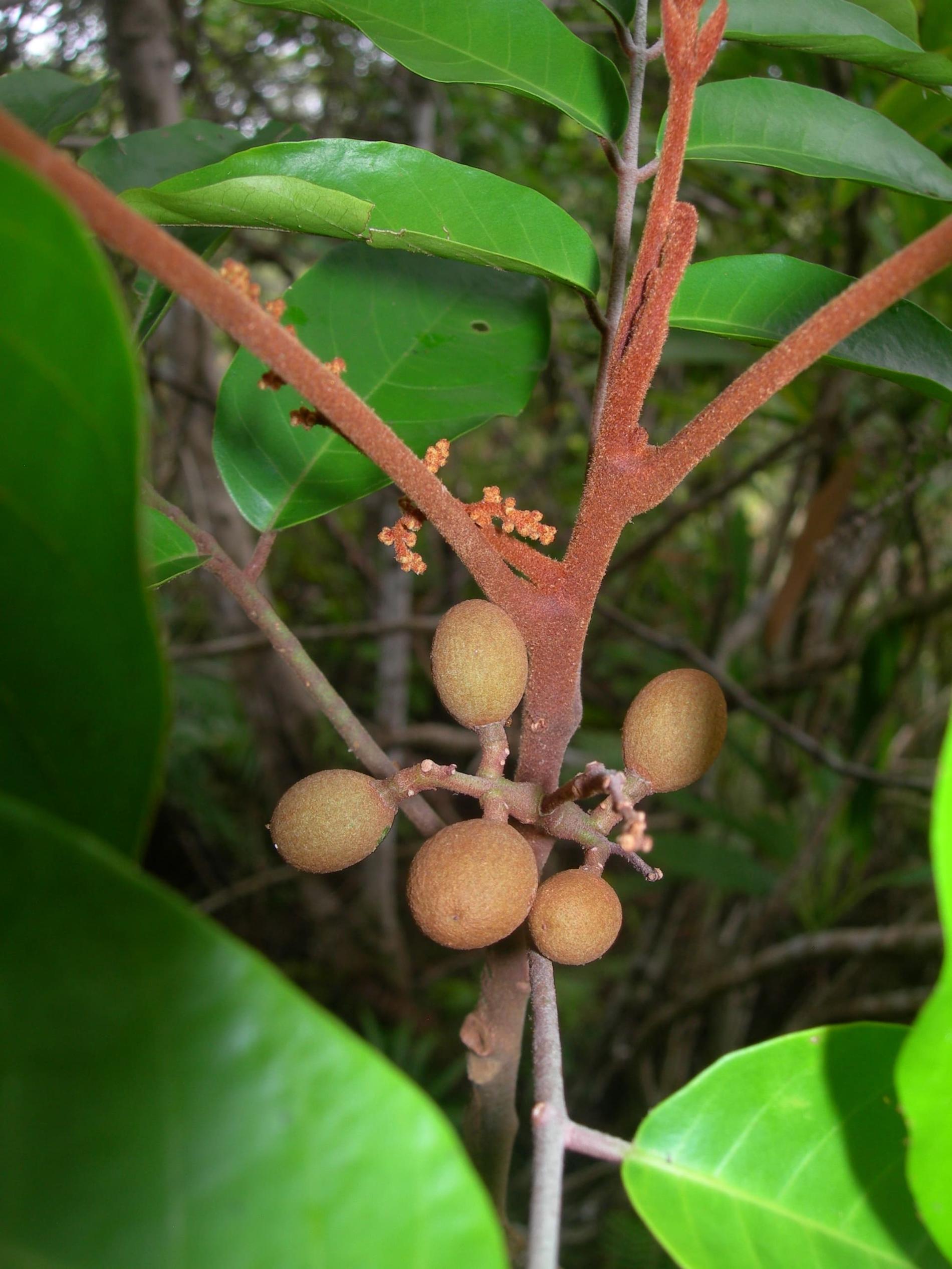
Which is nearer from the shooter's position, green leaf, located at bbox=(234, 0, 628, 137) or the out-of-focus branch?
green leaf, located at bbox=(234, 0, 628, 137)

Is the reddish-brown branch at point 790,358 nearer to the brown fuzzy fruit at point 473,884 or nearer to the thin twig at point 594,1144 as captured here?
the brown fuzzy fruit at point 473,884

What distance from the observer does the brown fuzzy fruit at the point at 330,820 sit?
70 centimetres

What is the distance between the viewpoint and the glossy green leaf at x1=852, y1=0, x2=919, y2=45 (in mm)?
854

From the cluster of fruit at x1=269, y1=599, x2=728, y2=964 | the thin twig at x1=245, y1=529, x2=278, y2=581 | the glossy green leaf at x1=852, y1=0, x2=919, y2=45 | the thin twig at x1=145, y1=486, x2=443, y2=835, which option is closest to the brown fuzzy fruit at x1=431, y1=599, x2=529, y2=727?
the cluster of fruit at x1=269, y1=599, x2=728, y2=964

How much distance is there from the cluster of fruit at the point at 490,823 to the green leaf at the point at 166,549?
21 cm

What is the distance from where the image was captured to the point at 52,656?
1.21 ft

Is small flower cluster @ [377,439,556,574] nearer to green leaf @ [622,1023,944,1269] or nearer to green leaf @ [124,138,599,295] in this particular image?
green leaf @ [124,138,599,295]

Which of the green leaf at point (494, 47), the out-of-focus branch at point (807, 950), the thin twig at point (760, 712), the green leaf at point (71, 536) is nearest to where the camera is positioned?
the green leaf at point (71, 536)

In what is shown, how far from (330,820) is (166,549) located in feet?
0.90

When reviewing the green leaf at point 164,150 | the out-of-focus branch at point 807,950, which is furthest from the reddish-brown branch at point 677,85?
the out-of-focus branch at point 807,950

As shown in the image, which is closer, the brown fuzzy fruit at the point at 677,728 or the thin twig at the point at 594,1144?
the thin twig at the point at 594,1144

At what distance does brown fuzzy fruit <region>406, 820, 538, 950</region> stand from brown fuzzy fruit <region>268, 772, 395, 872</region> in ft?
0.23

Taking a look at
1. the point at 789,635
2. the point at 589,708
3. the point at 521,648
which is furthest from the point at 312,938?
the point at 521,648

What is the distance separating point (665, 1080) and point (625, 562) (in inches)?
53.8
